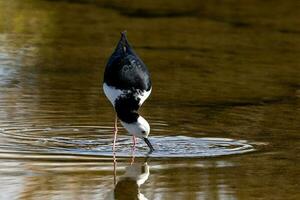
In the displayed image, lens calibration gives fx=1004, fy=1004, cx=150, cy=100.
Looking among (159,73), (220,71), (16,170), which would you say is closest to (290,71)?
(220,71)

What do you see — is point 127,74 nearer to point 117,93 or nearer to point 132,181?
point 117,93

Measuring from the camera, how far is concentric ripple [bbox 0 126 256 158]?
8727mm

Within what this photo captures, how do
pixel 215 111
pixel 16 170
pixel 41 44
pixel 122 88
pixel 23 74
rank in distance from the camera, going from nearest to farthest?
pixel 16 170
pixel 122 88
pixel 215 111
pixel 23 74
pixel 41 44

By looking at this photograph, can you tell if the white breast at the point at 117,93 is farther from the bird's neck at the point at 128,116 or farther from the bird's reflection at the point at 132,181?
the bird's reflection at the point at 132,181

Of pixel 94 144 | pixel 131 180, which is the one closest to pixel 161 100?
pixel 94 144

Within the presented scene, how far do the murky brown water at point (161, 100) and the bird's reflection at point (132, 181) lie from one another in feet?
0.08

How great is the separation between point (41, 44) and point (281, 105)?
440cm

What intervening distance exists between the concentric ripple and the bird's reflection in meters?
0.37

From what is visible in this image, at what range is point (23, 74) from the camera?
40.4 ft

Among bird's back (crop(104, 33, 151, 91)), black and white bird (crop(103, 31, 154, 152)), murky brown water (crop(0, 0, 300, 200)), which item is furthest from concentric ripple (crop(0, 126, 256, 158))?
bird's back (crop(104, 33, 151, 91))

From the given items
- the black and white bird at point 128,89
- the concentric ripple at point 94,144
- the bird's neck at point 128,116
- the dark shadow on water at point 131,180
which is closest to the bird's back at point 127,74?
the black and white bird at point 128,89

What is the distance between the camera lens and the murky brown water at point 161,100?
789 cm

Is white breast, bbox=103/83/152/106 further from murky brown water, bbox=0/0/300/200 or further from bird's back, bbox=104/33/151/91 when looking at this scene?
murky brown water, bbox=0/0/300/200

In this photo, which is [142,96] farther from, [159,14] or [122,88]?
[159,14]
